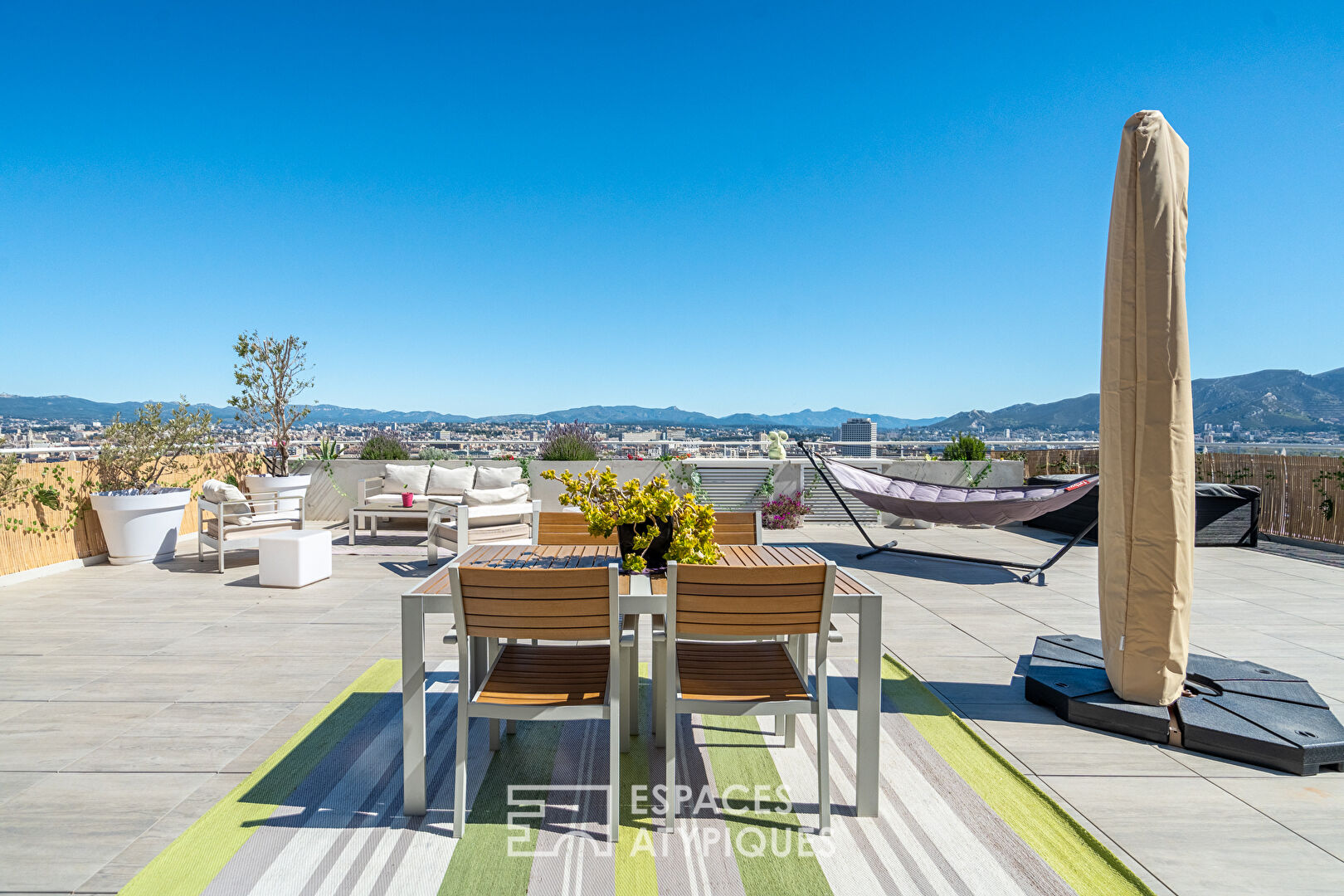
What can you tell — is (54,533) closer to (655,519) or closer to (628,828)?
(655,519)

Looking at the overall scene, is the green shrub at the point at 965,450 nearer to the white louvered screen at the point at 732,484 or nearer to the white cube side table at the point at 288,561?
the white louvered screen at the point at 732,484

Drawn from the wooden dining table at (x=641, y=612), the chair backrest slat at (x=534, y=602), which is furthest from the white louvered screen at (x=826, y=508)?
the chair backrest slat at (x=534, y=602)

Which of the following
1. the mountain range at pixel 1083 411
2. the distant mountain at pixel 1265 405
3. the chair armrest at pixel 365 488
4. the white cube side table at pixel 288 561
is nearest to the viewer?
the white cube side table at pixel 288 561

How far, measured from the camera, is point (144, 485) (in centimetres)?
602

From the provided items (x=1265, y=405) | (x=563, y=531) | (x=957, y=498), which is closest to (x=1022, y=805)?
(x=563, y=531)

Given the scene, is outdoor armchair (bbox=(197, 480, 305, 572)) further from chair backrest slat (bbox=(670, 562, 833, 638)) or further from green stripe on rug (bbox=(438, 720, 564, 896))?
chair backrest slat (bbox=(670, 562, 833, 638))

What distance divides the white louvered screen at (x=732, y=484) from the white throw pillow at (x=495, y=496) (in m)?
2.54

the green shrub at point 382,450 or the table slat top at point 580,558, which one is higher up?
the green shrub at point 382,450

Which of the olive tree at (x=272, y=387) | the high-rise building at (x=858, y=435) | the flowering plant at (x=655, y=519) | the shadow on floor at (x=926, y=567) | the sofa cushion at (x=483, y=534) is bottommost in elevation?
the shadow on floor at (x=926, y=567)

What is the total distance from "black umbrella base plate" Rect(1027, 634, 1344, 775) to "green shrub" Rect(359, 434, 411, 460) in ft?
25.2

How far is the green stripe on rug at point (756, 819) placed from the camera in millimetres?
1517

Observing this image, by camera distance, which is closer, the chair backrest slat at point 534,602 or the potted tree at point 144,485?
the chair backrest slat at point 534,602

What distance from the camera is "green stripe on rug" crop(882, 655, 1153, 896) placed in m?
1.52

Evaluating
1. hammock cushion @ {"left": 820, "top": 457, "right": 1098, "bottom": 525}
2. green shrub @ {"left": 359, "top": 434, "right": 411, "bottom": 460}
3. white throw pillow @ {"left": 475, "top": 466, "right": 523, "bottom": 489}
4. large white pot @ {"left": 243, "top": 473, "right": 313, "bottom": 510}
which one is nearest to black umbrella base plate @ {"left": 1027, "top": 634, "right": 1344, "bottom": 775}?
hammock cushion @ {"left": 820, "top": 457, "right": 1098, "bottom": 525}
